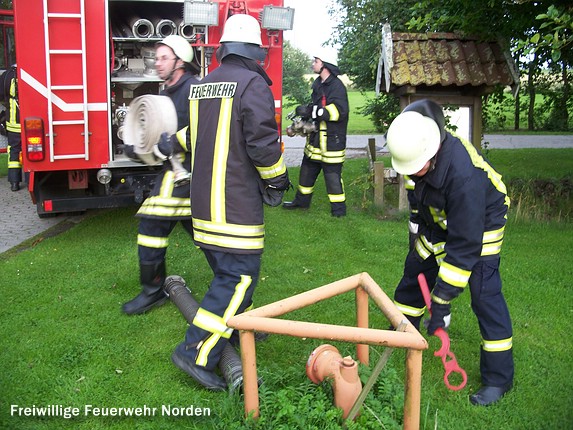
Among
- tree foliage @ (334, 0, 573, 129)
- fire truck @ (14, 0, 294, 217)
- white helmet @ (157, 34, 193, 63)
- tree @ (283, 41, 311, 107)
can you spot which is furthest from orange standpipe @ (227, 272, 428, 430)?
tree @ (283, 41, 311, 107)

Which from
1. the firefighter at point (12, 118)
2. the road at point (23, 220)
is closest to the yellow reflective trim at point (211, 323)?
the road at point (23, 220)

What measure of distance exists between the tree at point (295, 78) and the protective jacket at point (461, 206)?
552 inches

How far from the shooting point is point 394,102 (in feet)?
33.9

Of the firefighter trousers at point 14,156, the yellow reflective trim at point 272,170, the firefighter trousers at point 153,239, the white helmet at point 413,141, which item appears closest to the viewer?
the white helmet at point 413,141

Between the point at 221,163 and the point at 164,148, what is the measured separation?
0.86 m

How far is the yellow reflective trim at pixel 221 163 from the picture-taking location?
3.66 meters

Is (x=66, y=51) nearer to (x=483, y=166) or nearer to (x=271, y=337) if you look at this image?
(x=271, y=337)

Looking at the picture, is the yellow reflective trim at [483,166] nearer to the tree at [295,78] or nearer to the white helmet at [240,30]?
the white helmet at [240,30]

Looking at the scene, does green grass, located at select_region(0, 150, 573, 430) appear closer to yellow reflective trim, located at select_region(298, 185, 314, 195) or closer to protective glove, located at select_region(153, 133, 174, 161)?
yellow reflective trim, located at select_region(298, 185, 314, 195)

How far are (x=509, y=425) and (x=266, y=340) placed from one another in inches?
63.1

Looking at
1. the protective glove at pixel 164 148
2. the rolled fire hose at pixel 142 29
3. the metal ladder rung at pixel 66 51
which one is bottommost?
the protective glove at pixel 164 148

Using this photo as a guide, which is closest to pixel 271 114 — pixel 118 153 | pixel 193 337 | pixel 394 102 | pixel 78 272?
pixel 193 337

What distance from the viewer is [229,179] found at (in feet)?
12.1

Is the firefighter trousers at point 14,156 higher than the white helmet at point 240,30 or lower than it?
lower
